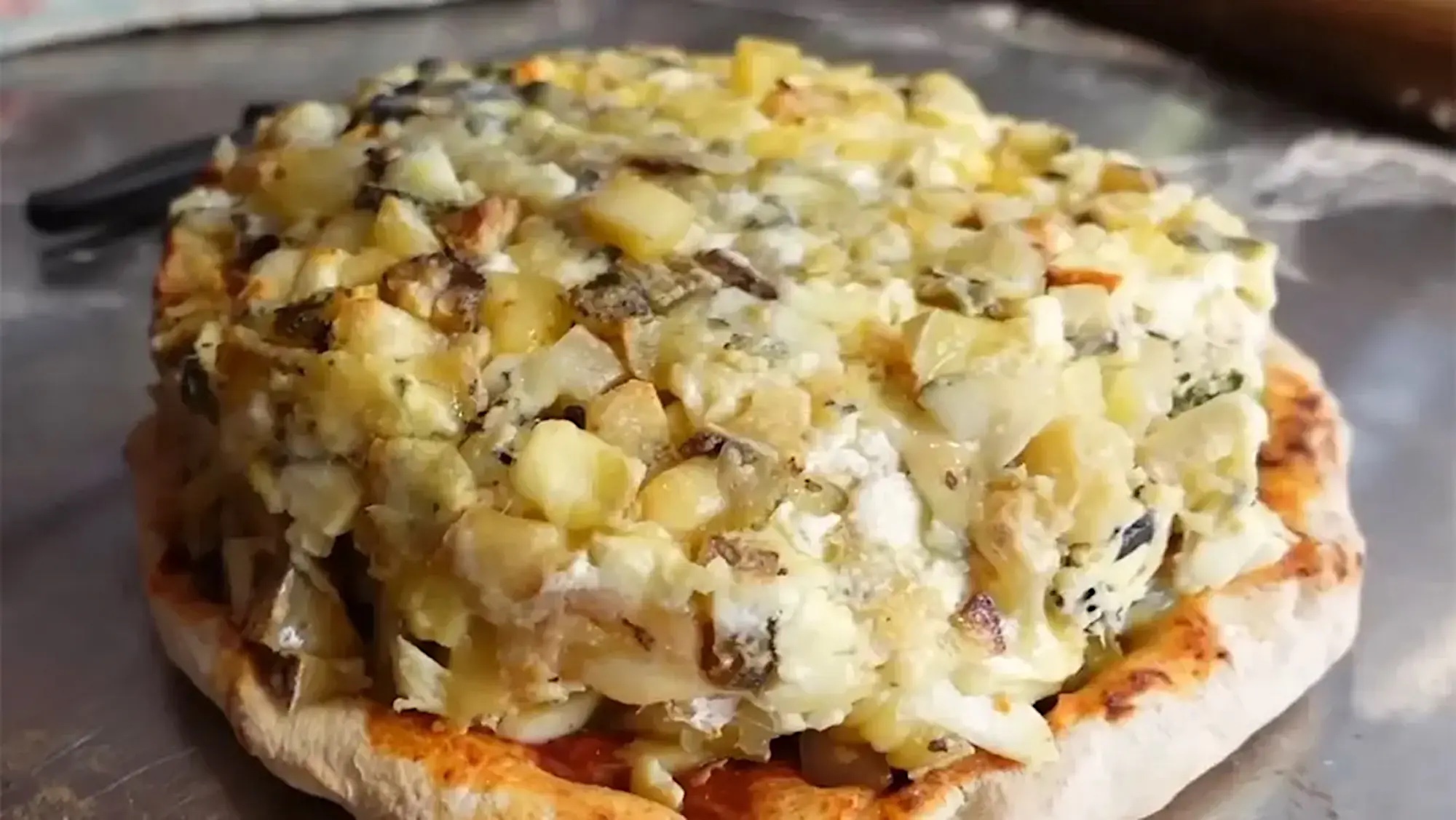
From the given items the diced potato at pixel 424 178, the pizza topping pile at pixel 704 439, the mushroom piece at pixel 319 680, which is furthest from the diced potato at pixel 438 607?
the diced potato at pixel 424 178

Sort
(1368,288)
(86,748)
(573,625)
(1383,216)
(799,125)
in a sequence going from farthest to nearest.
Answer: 1. (1383,216)
2. (1368,288)
3. (799,125)
4. (86,748)
5. (573,625)

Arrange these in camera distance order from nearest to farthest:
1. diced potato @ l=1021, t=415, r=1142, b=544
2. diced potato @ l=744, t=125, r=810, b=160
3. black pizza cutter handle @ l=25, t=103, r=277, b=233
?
diced potato @ l=1021, t=415, r=1142, b=544 < diced potato @ l=744, t=125, r=810, b=160 < black pizza cutter handle @ l=25, t=103, r=277, b=233

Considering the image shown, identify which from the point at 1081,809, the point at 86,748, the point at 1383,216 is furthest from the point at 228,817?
the point at 1383,216

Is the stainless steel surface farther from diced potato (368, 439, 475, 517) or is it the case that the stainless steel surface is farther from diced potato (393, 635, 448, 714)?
diced potato (368, 439, 475, 517)

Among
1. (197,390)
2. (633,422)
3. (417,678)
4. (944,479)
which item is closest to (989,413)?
(944,479)

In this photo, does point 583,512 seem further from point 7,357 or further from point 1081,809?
point 7,357

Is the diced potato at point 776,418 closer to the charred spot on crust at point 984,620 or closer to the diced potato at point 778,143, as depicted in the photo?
the charred spot on crust at point 984,620

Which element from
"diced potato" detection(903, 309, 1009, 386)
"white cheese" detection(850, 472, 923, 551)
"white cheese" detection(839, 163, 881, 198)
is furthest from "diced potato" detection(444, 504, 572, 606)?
"white cheese" detection(839, 163, 881, 198)
